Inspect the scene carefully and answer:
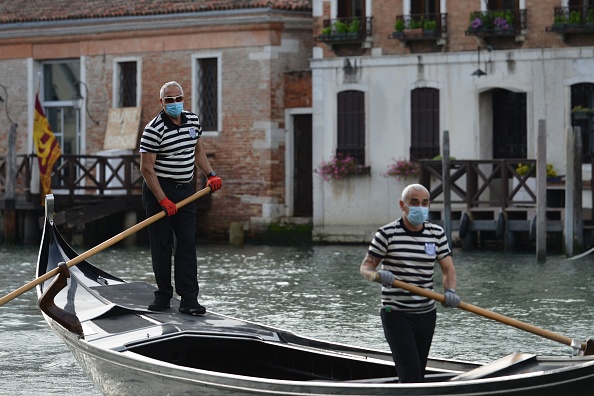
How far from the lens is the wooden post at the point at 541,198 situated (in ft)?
54.6

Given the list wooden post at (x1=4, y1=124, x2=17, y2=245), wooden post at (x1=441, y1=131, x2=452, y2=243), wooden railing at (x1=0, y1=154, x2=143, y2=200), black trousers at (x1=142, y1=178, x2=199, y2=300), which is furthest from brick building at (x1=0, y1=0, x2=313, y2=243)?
black trousers at (x1=142, y1=178, x2=199, y2=300)

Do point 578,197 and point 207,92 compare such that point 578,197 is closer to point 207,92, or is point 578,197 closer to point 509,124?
point 509,124

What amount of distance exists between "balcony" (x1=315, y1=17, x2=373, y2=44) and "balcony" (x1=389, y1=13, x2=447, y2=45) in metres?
0.54

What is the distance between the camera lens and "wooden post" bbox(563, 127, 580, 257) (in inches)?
651

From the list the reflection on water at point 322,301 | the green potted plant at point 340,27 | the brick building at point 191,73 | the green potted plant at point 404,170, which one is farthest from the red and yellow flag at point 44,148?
the green potted plant at point 404,170

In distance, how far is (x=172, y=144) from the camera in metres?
8.29

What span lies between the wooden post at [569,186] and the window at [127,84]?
7.91m

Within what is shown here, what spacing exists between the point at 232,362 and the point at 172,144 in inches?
50.2

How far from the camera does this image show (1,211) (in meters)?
21.7

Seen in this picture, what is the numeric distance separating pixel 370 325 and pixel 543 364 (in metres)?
5.08

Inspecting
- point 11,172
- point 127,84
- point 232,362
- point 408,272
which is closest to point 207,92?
point 127,84

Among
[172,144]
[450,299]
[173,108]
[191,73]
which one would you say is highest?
[191,73]

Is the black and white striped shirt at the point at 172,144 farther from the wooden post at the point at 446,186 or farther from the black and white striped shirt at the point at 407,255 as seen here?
the wooden post at the point at 446,186

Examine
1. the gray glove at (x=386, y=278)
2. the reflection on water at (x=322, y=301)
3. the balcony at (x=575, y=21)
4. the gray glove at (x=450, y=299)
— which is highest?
the balcony at (x=575, y=21)
